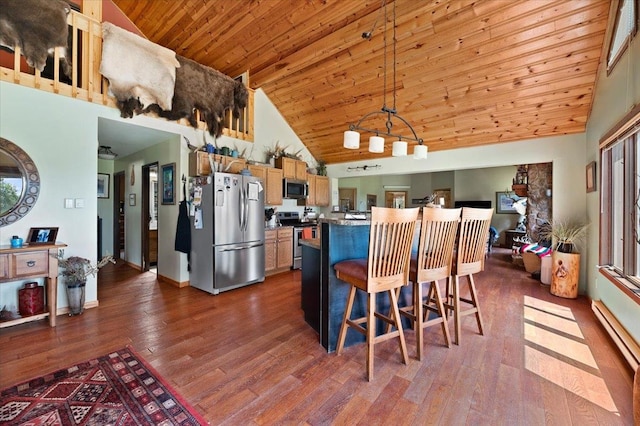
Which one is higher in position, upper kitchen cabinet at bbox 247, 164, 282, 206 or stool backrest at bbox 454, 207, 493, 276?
upper kitchen cabinet at bbox 247, 164, 282, 206

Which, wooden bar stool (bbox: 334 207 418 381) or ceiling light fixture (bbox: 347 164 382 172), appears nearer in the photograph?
wooden bar stool (bbox: 334 207 418 381)

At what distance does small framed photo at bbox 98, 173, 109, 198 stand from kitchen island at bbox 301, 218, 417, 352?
18.2ft

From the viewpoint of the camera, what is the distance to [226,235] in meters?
3.85

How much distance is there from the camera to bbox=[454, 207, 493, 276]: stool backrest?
227 centimetres

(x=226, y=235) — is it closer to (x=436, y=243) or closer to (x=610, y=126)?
(x=436, y=243)

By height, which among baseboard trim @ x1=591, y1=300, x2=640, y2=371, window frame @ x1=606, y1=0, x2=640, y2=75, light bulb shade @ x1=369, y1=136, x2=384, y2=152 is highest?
window frame @ x1=606, y1=0, x2=640, y2=75

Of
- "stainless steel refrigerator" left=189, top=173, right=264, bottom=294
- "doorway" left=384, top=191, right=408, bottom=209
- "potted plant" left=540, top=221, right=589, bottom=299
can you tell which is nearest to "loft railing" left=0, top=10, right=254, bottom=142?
"stainless steel refrigerator" left=189, top=173, right=264, bottom=294

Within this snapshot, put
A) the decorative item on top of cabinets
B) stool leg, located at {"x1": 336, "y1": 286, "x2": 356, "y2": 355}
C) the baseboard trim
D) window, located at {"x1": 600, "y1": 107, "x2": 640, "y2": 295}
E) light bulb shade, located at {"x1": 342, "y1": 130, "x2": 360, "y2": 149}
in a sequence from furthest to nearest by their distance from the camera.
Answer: the decorative item on top of cabinets
light bulb shade, located at {"x1": 342, "y1": 130, "x2": 360, "y2": 149}
window, located at {"x1": 600, "y1": 107, "x2": 640, "y2": 295}
stool leg, located at {"x1": 336, "y1": 286, "x2": 356, "y2": 355}
the baseboard trim

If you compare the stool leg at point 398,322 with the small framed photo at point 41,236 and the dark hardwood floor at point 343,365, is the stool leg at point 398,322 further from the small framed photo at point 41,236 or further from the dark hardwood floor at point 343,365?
the small framed photo at point 41,236

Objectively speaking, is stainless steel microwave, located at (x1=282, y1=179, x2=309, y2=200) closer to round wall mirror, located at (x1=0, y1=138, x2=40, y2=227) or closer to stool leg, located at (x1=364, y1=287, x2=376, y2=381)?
round wall mirror, located at (x1=0, y1=138, x2=40, y2=227)

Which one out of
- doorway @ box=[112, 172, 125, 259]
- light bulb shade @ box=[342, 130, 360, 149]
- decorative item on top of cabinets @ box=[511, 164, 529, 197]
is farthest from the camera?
doorway @ box=[112, 172, 125, 259]

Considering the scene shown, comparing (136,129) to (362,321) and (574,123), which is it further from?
(574,123)

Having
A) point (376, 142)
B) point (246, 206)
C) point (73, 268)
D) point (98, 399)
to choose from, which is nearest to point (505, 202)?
point (376, 142)

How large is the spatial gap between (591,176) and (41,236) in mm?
6387
